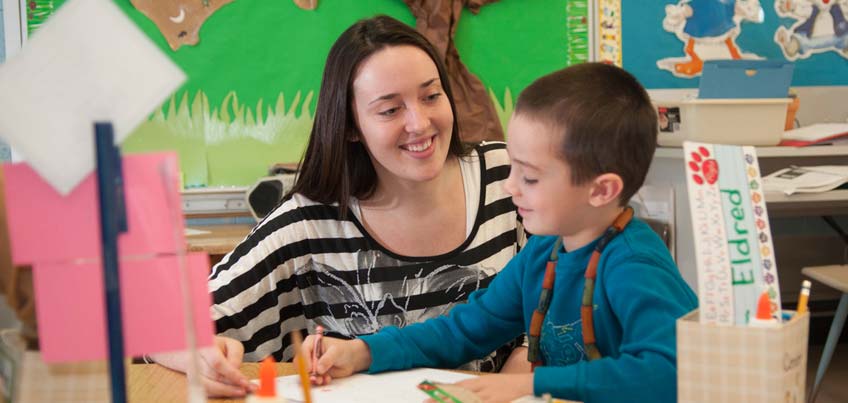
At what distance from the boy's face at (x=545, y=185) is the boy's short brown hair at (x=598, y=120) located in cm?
1


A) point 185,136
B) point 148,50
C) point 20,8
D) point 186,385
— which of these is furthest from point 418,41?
point 20,8

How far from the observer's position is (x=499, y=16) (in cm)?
339

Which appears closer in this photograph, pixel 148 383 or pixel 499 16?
pixel 148 383

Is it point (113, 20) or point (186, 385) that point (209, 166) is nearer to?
point (186, 385)

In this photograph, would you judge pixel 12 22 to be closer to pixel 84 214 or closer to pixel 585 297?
pixel 585 297

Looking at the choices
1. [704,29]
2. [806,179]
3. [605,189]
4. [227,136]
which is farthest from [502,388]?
[704,29]

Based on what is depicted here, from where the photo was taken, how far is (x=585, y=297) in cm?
100

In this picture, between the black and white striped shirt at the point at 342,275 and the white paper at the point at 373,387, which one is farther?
the black and white striped shirt at the point at 342,275

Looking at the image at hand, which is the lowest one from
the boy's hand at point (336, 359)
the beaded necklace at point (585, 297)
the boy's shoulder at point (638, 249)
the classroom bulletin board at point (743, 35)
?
the boy's hand at point (336, 359)

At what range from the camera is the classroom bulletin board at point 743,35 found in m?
3.53

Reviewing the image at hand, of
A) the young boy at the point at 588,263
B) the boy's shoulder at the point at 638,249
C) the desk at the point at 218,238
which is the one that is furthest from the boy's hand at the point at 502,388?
the desk at the point at 218,238

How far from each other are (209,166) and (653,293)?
255 centimetres

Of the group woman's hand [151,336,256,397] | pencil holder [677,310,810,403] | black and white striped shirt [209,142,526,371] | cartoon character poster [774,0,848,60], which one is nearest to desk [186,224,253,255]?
black and white striped shirt [209,142,526,371]

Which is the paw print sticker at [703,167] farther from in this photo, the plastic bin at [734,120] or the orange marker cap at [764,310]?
the plastic bin at [734,120]
